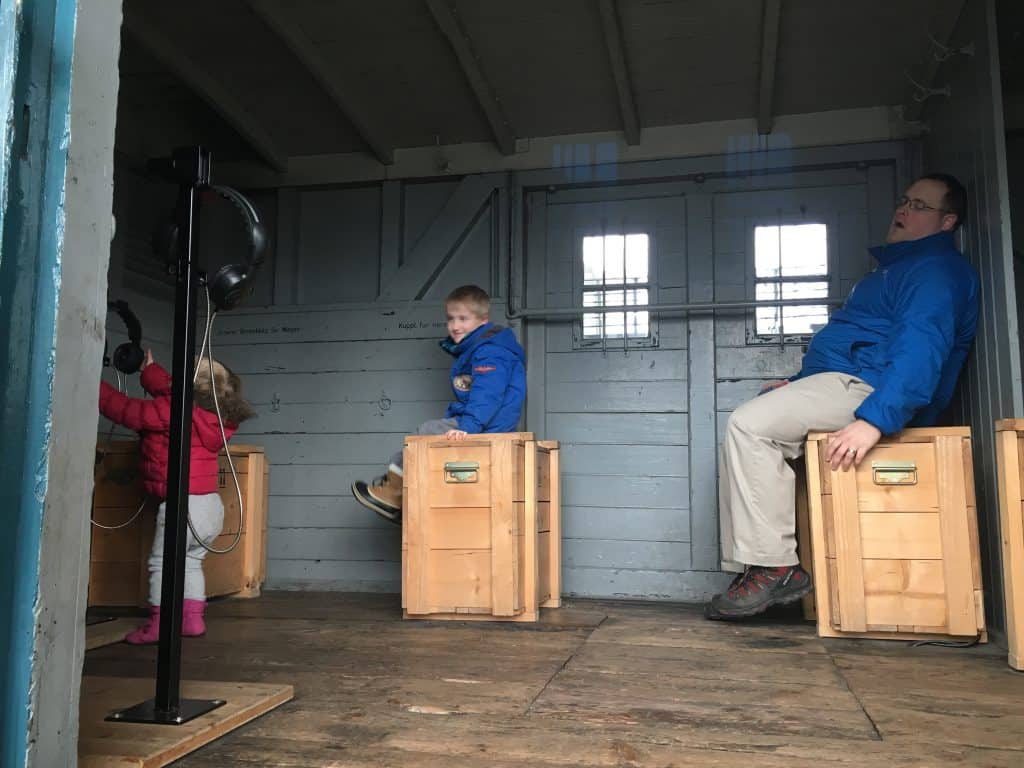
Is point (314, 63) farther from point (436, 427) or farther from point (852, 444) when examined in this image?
point (852, 444)

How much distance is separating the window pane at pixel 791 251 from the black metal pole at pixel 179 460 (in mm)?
3134

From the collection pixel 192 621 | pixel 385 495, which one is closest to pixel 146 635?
pixel 192 621

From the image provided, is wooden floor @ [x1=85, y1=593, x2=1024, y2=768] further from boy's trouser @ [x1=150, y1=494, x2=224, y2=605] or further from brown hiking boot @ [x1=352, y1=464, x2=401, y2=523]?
brown hiking boot @ [x1=352, y1=464, x2=401, y2=523]

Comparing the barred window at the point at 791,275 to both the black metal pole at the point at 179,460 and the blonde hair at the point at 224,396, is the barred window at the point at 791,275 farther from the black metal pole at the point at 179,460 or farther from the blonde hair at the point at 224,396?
the black metal pole at the point at 179,460

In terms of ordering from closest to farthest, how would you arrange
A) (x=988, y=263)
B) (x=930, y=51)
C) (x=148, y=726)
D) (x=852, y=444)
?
(x=148, y=726) < (x=852, y=444) < (x=988, y=263) < (x=930, y=51)

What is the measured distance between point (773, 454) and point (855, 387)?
1.25ft

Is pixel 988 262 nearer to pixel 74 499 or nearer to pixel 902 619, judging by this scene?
pixel 902 619

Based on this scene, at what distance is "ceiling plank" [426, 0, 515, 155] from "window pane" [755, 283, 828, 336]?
153 cm

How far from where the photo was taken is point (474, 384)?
12.5ft

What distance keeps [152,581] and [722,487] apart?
84.9 inches

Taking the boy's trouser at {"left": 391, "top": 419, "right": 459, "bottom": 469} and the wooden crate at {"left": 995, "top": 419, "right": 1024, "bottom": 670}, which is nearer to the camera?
the wooden crate at {"left": 995, "top": 419, "right": 1024, "bottom": 670}

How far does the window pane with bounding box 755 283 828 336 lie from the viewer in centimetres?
430

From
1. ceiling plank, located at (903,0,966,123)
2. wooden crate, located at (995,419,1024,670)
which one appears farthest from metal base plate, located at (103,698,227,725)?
ceiling plank, located at (903,0,966,123)

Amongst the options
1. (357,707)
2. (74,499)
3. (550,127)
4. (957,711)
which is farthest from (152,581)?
(550,127)
